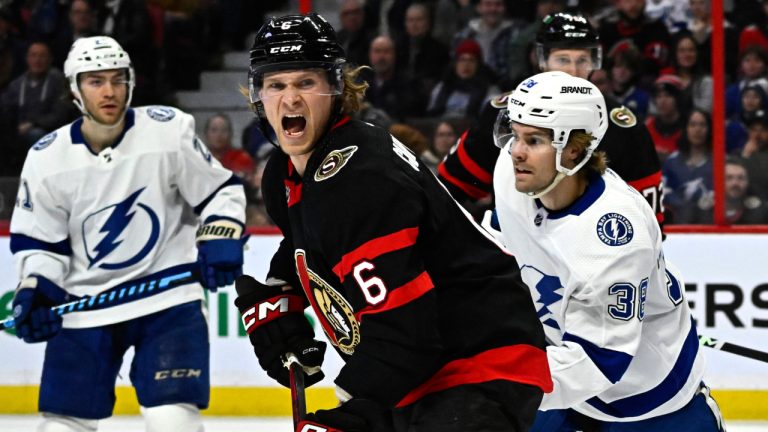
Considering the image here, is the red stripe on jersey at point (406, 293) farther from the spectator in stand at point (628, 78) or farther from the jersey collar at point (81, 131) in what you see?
the spectator in stand at point (628, 78)

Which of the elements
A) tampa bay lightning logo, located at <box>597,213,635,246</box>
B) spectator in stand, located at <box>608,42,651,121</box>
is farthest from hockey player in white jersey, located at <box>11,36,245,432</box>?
spectator in stand, located at <box>608,42,651,121</box>

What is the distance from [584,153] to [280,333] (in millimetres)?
772

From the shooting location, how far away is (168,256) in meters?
3.96

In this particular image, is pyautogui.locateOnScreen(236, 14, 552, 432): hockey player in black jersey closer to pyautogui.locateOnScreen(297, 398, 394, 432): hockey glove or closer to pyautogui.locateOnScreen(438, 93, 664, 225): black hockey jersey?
pyautogui.locateOnScreen(297, 398, 394, 432): hockey glove

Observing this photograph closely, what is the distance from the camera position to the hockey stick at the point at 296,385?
2.38 m

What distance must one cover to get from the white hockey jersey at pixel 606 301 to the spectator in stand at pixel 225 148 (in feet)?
7.65

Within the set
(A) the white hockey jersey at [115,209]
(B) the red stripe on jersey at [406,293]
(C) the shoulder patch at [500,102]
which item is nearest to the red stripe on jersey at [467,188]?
(C) the shoulder patch at [500,102]

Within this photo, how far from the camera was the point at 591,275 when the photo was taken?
8.50 ft

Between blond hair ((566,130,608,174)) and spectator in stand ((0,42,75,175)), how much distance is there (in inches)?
117

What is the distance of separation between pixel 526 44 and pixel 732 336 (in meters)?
1.33

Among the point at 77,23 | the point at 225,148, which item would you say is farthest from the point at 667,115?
the point at 77,23

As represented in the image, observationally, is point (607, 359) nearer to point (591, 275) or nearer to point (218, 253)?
point (591, 275)

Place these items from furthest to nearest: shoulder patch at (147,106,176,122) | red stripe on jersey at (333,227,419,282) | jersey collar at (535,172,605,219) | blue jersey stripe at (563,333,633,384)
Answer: shoulder patch at (147,106,176,122)
jersey collar at (535,172,605,219)
blue jersey stripe at (563,333,633,384)
red stripe on jersey at (333,227,419,282)

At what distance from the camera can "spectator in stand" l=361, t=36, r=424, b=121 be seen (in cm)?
520
